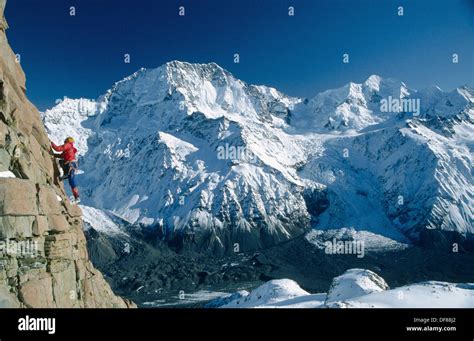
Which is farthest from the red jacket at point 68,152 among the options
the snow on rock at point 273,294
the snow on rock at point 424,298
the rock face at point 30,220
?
the snow on rock at point 273,294

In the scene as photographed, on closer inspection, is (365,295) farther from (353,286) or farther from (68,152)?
(68,152)

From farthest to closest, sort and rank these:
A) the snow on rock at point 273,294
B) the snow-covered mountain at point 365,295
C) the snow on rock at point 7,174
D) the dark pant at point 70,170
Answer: the snow on rock at point 273,294 → the snow-covered mountain at point 365,295 → the dark pant at point 70,170 → the snow on rock at point 7,174

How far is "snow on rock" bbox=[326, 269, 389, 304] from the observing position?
8369 centimetres

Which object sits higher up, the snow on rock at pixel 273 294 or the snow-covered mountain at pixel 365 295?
the snow-covered mountain at pixel 365 295

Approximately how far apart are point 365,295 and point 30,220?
45761 millimetres

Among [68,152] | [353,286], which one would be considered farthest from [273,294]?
[68,152]

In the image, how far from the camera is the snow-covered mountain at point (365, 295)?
4317 centimetres

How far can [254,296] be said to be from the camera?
13750cm

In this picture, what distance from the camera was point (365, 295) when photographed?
61.4m

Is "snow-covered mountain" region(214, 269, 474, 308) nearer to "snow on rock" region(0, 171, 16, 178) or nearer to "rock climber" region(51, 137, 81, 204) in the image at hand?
"snow on rock" region(0, 171, 16, 178)

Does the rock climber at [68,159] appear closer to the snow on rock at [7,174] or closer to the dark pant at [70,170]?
the dark pant at [70,170]
